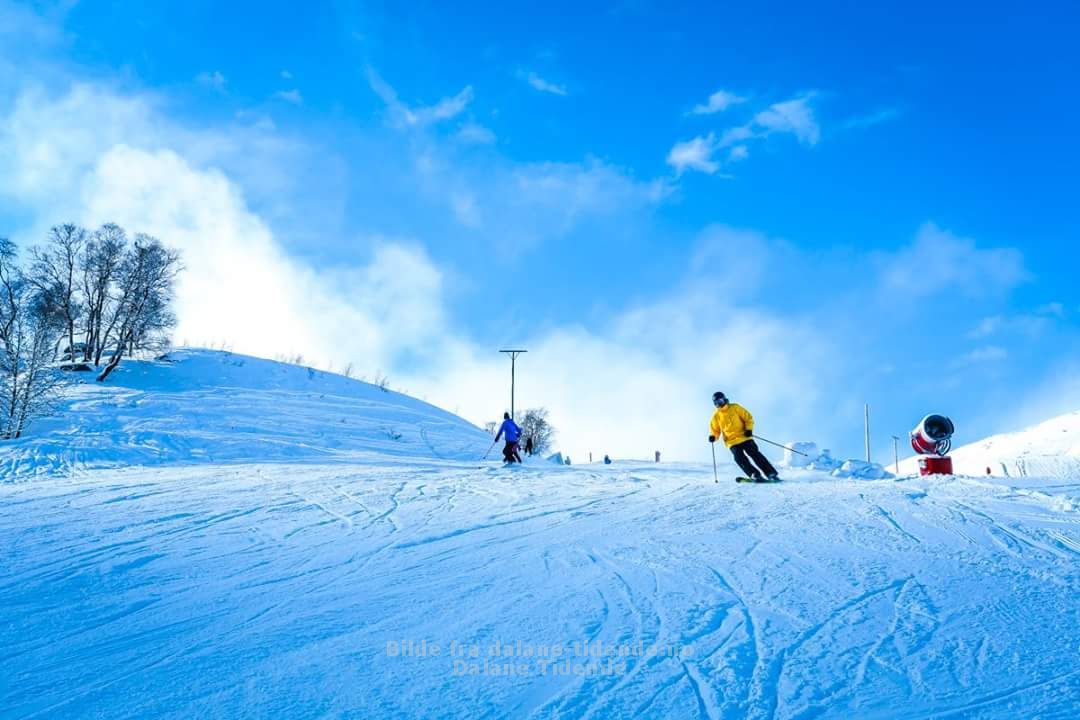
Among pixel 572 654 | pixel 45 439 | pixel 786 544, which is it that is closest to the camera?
pixel 572 654

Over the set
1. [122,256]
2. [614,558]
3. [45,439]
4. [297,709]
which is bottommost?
[297,709]

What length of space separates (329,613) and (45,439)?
18.4 m

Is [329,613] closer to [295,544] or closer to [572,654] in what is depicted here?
[572,654]

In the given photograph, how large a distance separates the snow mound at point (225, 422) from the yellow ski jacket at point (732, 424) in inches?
440

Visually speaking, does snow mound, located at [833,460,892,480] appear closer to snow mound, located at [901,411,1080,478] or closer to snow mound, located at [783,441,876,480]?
snow mound, located at [783,441,876,480]

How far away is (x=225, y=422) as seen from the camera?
21.6m

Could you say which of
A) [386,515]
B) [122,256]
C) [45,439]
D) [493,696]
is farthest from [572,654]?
[122,256]

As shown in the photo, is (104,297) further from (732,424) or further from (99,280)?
(732,424)

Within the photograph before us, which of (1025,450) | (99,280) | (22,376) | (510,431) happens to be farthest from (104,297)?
(1025,450)

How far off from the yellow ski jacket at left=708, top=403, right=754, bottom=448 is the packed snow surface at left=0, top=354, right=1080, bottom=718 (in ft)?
10.1

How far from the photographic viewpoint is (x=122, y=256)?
32.6m

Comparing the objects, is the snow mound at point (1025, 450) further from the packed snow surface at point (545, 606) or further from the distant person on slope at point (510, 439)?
the packed snow surface at point (545, 606)

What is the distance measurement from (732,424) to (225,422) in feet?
60.1

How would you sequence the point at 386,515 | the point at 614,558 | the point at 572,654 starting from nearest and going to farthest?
the point at 572,654 → the point at 614,558 → the point at 386,515
